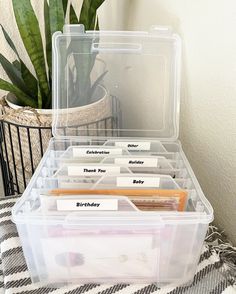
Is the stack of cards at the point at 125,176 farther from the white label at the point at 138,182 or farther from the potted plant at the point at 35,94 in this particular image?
the potted plant at the point at 35,94

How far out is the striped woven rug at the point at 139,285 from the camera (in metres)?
0.44

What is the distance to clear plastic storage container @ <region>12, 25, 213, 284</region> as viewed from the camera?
412 mm

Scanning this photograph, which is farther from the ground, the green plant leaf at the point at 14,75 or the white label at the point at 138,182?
the green plant leaf at the point at 14,75

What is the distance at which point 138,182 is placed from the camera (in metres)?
0.48

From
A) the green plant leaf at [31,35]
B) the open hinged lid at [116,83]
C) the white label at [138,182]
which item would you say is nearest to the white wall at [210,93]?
the open hinged lid at [116,83]

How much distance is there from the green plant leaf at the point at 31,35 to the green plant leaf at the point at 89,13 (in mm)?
91

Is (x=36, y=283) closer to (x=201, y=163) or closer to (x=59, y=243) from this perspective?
(x=59, y=243)

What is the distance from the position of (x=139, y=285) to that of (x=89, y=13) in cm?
51

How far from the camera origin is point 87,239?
415mm

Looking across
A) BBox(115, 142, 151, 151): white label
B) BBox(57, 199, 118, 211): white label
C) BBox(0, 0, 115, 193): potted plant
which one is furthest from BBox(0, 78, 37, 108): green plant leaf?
BBox(57, 199, 118, 211): white label

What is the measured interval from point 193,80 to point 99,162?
0.69 feet

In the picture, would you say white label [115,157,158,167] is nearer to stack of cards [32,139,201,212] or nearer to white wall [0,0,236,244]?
stack of cards [32,139,201,212]

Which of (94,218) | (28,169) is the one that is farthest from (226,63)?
(28,169)

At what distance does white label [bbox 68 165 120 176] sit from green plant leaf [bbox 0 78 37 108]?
271 millimetres
